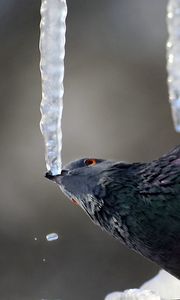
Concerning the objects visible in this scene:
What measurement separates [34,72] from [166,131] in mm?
851

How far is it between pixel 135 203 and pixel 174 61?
0.24m

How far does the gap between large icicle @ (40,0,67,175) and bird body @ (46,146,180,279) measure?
0.09 meters

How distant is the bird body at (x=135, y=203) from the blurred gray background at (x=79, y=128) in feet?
8.70

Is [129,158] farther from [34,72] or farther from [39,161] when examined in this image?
[34,72]

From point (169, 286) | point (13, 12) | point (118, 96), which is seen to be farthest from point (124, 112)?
point (169, 286)

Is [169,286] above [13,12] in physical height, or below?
below

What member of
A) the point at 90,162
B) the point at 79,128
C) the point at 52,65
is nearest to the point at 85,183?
the point at 90,162

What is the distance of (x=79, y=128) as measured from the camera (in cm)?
438

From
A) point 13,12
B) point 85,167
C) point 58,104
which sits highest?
point 13,12

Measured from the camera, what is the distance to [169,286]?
1.68m

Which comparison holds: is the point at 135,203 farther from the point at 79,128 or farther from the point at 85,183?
the point at 79,128

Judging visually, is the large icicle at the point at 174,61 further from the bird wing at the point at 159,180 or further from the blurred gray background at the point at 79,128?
the blurred gray background at the point at 79,128

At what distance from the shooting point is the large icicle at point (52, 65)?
1340 mm

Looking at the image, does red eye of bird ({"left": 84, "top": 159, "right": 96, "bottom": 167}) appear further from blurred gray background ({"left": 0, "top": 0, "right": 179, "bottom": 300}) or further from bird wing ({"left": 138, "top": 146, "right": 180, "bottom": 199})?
blurred gray background ({"left": 0, "top": 0, "right": 179, "bottom": 300})
